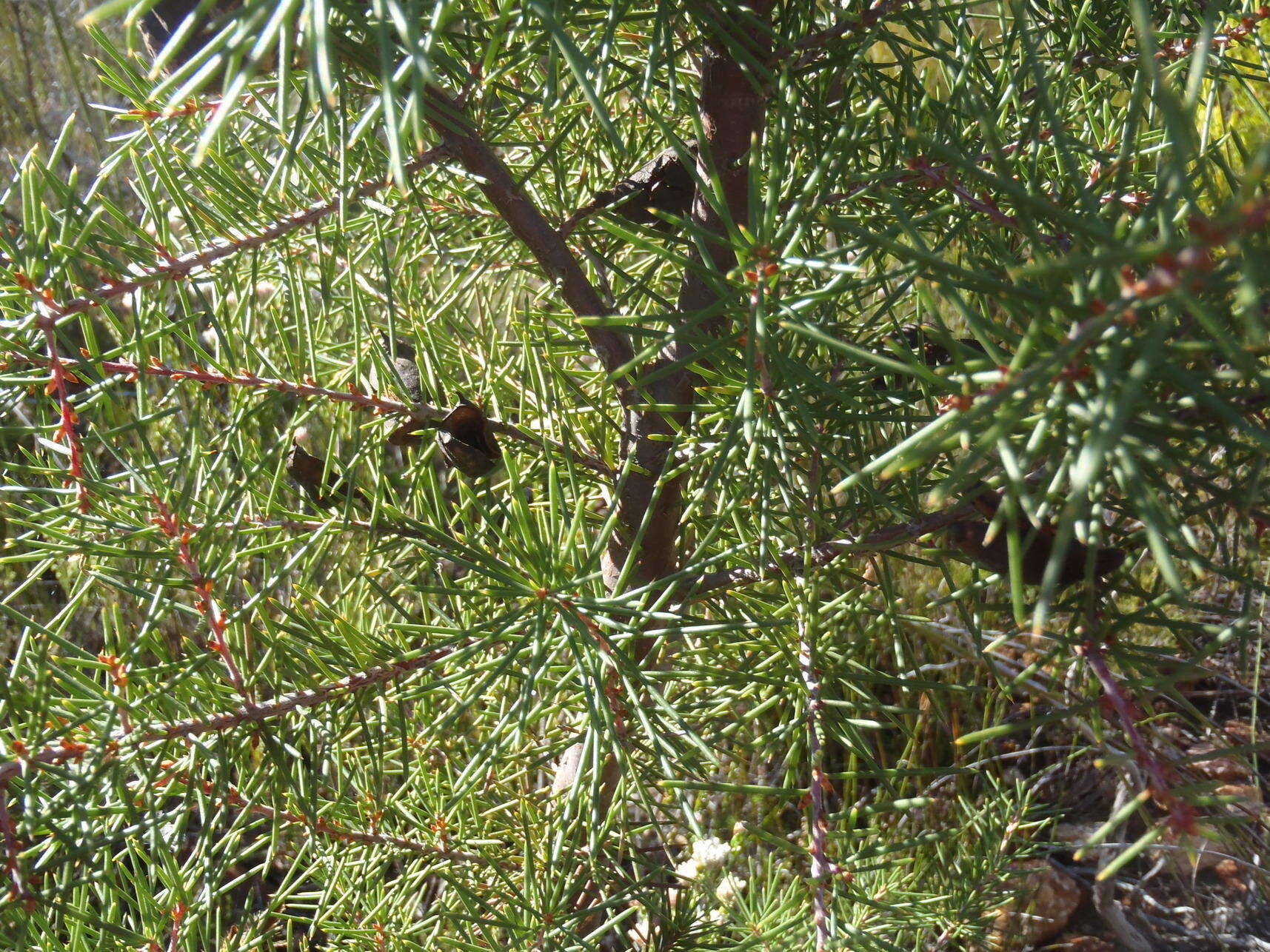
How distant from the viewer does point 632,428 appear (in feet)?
1.49

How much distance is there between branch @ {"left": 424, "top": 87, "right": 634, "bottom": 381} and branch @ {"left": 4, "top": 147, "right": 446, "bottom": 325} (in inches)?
0.5

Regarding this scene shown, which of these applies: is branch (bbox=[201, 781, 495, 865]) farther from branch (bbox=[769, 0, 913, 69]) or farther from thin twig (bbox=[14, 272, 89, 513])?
branch (bbox=[769, 0, 913, 69])

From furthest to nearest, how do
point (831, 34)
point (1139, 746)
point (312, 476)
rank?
point (312, 476), point (831, 34), point (1139, 746)

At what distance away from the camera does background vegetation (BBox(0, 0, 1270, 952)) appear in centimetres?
21

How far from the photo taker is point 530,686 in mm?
321

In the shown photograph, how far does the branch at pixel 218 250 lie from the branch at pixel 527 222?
14 millimetres

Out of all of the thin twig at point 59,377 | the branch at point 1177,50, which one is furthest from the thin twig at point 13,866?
the branch at point 1177,50

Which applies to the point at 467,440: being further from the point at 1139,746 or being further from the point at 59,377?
the point at 1139,746

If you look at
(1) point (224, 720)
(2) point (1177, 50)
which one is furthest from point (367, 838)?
(2) point (1177, 50)

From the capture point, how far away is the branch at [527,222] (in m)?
0.35

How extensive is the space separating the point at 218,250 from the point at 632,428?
19cm

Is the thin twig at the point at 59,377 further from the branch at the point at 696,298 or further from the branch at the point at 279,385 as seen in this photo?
the branch at the point at 696,298

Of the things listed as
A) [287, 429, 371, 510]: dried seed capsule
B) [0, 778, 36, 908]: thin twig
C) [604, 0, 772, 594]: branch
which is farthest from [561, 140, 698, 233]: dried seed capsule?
[0, 778, 36, 908]: thin twig

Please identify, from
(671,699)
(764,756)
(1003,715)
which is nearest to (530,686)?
(764,756)
